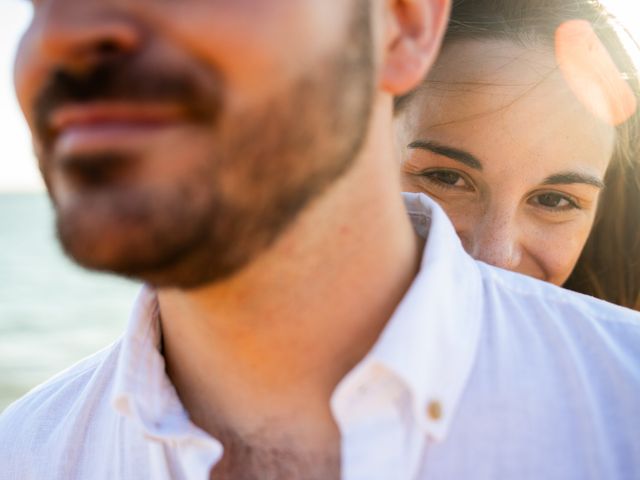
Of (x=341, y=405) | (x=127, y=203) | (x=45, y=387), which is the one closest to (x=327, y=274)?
(x=341, y=405)

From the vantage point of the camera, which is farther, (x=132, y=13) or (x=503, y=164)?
(x=503, y=164)

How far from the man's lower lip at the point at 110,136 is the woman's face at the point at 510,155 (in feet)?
5.21

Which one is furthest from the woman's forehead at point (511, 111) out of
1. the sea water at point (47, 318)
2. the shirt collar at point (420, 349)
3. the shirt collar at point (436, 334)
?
the sea water at point (47, 318)

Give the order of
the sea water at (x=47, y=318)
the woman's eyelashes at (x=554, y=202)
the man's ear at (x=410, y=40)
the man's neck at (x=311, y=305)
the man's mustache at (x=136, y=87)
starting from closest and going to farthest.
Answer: the man's mustache at (x=136, y=87) → the man's neck at (x=311, y=305) → the man's ear at (x=410, y=40) → the woman's eyelashes at (x=554, y=202) → the sea water at (x=47, y=318)

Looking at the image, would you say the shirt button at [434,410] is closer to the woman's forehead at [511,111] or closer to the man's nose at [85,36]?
the man's nose at [85,36]

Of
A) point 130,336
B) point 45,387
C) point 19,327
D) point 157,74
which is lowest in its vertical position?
point 19,327

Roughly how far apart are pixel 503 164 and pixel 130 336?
1.44 meters

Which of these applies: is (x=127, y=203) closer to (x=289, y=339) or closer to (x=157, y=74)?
(x=157, y=74)

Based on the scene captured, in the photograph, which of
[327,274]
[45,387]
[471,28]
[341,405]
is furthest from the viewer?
[471,28]

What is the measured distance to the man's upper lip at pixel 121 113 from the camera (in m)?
1.26

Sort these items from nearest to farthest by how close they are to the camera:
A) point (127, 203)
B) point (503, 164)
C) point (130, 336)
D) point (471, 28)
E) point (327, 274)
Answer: point (127, 203), point (327, 274), point (130, 336), point (503, 164), point (471, 28)

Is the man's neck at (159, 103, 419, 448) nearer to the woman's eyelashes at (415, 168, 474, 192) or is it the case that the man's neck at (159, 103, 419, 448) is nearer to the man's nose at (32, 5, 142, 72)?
the man's nose at (32, 5, 142, 72)

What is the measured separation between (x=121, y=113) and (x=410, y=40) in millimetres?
740

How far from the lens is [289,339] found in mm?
1615
